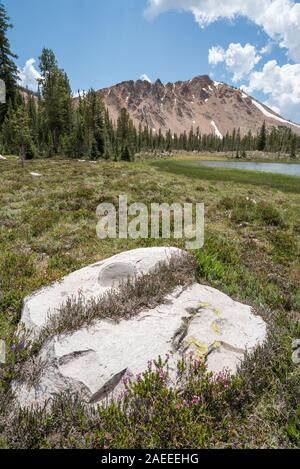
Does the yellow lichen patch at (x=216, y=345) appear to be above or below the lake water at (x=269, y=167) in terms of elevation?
below

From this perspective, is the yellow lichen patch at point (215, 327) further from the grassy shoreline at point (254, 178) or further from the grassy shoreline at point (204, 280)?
the grassy shoreline at point (254, 178)

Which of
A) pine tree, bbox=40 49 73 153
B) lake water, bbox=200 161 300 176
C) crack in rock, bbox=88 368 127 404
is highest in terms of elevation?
pine tree, bbox=40 49 73 153

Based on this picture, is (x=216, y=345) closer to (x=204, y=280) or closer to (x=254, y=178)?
(x=204, y=280)

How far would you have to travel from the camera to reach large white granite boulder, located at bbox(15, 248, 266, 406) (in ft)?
10.9

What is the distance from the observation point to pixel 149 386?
3.15 m

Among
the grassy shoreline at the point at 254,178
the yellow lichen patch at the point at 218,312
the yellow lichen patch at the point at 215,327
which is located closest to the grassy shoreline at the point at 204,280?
the yellow lichen patch at the point at 215,327

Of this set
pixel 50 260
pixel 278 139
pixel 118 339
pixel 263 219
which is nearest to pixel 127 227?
pixel 50 260

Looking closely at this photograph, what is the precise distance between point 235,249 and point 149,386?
608 cm

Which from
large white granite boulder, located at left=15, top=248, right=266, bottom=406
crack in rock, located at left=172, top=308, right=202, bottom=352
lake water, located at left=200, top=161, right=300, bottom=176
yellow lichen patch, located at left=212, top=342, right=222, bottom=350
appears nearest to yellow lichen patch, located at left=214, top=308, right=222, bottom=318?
large white granite boulder, located at left=15, top=248, right=266, bottom=406

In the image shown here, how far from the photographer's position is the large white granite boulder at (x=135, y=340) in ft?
10.9

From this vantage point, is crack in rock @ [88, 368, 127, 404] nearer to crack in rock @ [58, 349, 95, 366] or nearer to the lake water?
crack in rock @ [58, 349, 95, 366]

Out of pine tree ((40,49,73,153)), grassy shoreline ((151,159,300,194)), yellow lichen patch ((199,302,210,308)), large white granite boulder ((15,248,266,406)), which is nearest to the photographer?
large white granite boulder ((15,248,266,406))

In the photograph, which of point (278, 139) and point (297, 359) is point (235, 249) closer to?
point (297, 359)

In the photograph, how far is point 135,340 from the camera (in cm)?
386
